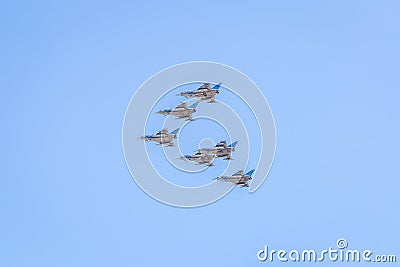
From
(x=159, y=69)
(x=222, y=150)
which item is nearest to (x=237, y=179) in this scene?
(x=222, y=150)

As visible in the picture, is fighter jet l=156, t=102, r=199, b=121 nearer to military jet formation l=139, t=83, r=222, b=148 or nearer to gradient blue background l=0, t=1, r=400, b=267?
military jet formation l=139, t=83, r=222, b=148

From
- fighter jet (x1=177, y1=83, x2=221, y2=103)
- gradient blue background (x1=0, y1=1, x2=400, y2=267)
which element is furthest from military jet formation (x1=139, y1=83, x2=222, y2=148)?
gradient blue background (x1=0, y1=1, x2=400, y2=267)

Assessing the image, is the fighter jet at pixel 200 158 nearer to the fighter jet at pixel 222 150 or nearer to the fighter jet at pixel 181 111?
the fighter jet at pixel 222 150

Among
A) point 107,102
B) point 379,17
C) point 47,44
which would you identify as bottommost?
point 107,102

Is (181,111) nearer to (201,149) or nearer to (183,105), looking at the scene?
(183,105)

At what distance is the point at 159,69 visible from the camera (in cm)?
191

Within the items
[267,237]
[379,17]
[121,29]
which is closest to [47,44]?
[121,29]

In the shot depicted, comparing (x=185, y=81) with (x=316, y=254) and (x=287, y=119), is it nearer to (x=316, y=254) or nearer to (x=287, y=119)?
(x=287, y=119)

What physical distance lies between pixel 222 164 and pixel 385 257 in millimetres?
627

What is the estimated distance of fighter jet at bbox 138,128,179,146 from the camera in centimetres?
190

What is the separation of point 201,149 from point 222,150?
7 cm

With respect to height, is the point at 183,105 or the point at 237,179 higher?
the point at 183,105

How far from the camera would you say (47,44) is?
1.91 meters

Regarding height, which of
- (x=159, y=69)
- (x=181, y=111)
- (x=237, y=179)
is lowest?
(x=237, y=179)
